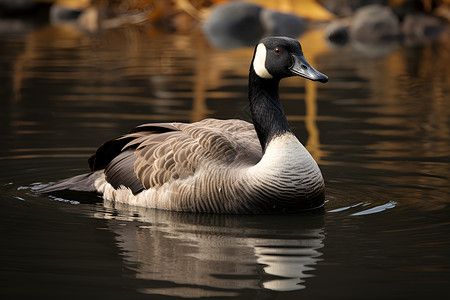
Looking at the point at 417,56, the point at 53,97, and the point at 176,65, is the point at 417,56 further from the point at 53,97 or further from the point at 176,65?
the point at 53,97

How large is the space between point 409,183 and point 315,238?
2.35m

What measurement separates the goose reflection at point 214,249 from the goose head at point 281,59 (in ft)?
4.33

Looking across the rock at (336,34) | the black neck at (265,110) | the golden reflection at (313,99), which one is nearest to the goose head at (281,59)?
the black neck at (265,110)

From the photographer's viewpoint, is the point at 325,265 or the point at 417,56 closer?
the point at 325,265

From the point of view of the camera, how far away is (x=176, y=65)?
20.1 metres

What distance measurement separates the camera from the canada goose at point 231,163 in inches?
307

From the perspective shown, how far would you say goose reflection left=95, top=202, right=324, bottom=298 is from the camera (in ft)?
19.2

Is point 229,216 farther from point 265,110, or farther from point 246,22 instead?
point 246,22

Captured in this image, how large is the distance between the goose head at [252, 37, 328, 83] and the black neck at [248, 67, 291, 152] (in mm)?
152

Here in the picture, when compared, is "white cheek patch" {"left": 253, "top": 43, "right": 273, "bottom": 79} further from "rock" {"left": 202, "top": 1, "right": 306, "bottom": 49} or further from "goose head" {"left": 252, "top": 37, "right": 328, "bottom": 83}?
"rock" {"left": 202, "top": 1, "right": 306, "bottom": 49}

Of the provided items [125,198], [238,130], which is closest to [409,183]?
[238,130]

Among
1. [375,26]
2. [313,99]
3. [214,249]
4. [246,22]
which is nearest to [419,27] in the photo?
[375,26]

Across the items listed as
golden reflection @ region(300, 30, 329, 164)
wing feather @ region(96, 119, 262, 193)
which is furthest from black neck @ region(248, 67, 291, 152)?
golden reflection @ region(300, 30, 329, 164)

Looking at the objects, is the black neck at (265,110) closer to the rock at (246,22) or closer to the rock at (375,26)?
the rock at (375,26)
